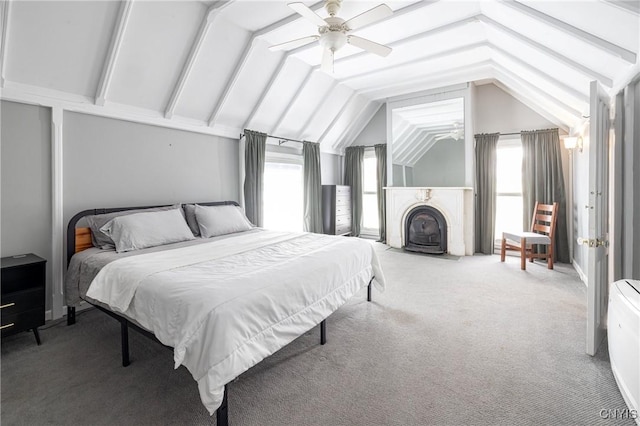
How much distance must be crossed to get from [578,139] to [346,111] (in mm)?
3791

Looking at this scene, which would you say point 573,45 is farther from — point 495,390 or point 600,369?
point 495,390

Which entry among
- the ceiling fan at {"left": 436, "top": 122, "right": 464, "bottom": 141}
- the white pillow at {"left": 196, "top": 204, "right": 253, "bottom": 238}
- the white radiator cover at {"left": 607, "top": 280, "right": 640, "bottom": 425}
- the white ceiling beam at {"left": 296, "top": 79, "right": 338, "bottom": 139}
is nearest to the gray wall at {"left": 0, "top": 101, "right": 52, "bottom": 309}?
the white pillow at {"left": 196, "top": 204, "right": 253, "bottom": 238}

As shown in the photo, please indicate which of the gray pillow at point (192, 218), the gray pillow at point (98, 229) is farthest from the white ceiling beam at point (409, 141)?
the gray pillow at point (98, 229)

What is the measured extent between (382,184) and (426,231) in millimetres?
1542

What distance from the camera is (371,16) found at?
92.9 inches

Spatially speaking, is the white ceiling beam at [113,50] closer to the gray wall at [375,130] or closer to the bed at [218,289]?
the bed at [218,289]

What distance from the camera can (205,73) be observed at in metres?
3.70

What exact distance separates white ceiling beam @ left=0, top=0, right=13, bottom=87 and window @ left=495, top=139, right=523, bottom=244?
21.2 ft

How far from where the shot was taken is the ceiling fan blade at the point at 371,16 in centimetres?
226

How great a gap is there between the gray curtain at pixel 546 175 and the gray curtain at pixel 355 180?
3.20 m

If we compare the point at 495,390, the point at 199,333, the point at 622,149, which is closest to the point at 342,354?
the point at 495,390

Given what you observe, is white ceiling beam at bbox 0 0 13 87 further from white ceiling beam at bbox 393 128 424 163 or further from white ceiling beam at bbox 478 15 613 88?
white ceiling beam at bbox 393 128 424 163

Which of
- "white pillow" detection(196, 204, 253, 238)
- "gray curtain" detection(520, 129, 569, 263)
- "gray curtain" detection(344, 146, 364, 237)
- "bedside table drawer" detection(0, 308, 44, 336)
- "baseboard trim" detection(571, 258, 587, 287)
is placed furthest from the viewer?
"gray curtain" detection(344, 146, 364, 237)

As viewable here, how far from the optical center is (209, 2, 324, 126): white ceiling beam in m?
3.39
